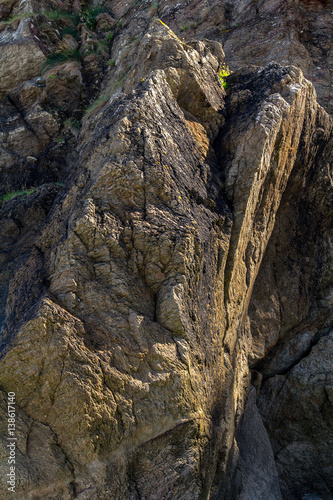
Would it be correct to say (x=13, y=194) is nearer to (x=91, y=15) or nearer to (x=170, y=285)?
(x=170, y=285)

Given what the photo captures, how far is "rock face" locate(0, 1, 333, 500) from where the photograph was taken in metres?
3.63

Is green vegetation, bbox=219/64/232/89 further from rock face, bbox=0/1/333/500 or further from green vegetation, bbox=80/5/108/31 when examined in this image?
green vegetation, bbox=80/5/108/31

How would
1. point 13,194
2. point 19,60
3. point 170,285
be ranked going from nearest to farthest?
point 170,285 → point 13,194 → point 19,60

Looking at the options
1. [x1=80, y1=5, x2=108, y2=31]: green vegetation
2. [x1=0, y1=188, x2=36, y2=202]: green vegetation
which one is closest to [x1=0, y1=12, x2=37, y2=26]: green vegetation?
[x1=80, y1=5, x2=108, y2=31]: green vegetation

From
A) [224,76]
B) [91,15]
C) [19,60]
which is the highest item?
[91,15]

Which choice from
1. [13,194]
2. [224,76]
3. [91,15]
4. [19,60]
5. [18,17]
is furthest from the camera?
[91,15]

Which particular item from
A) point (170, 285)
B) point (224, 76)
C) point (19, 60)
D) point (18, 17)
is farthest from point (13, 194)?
point (18, 17)

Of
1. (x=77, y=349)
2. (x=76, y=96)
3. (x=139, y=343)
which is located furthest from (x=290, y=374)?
(x=76, y=96)

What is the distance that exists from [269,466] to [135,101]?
570cm

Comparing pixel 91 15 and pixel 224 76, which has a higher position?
pixel 91 15

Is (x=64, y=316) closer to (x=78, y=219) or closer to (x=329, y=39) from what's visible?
(x=78, y=219)

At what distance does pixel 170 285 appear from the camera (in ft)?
14.5

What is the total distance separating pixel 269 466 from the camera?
259 inches

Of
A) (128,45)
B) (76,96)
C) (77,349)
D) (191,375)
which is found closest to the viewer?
(77,349)
